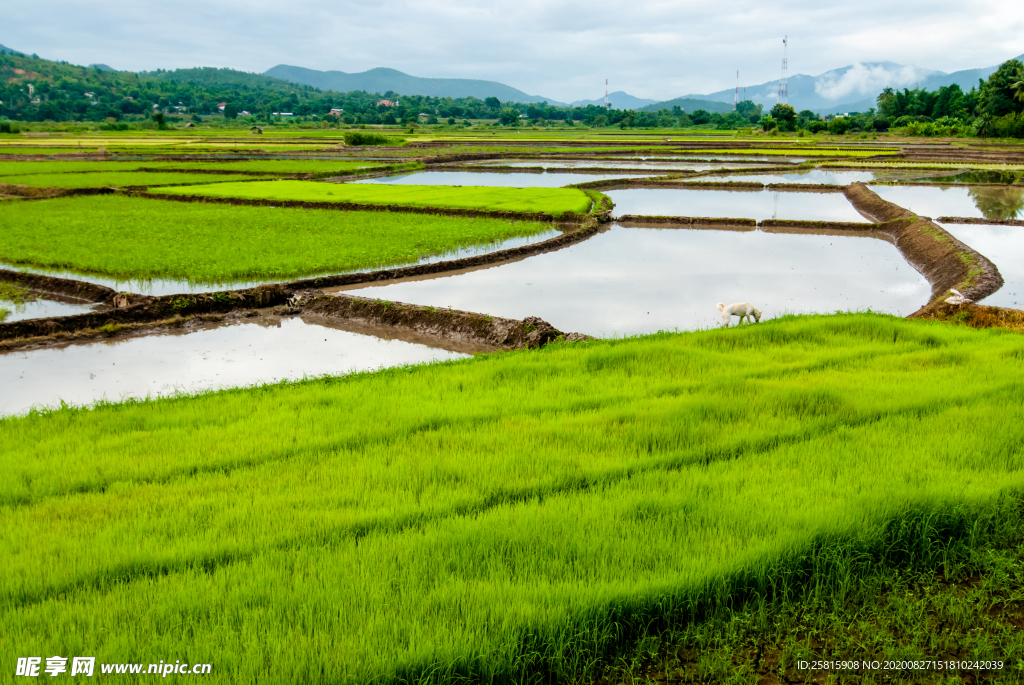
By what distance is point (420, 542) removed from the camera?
296 cm

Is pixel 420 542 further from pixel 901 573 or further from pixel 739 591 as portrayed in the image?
pixel 901 573

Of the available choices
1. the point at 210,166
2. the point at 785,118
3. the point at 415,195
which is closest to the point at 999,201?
the point at 415,195

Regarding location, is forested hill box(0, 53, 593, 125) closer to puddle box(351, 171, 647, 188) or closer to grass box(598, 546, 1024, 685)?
puddle box(351, 171, 647, 188)

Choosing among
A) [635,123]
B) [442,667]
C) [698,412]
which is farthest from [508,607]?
[635,123]

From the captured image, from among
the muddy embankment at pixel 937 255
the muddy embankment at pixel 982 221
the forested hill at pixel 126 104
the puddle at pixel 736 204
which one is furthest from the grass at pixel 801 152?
the forested hill at pixel 126 104

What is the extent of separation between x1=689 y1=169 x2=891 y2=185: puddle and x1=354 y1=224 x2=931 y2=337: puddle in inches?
420


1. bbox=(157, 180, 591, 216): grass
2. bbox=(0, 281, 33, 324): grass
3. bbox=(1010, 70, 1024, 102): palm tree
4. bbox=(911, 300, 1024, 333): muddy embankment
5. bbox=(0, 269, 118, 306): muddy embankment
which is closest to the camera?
bbox=(911, 300, 1024, 333): muddy embankment

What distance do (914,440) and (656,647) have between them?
251cm

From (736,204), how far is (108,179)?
20530mm

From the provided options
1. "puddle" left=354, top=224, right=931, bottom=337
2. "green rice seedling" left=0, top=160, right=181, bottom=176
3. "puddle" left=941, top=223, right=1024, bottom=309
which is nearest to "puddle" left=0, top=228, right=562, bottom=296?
"puddle" left=354, top=224, right=931, bottom=337

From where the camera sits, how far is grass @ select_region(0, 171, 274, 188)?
2141 cm

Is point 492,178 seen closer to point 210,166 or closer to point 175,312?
point 210,166

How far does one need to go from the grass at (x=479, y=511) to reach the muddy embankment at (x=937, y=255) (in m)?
4.78

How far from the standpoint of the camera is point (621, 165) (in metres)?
30.1
